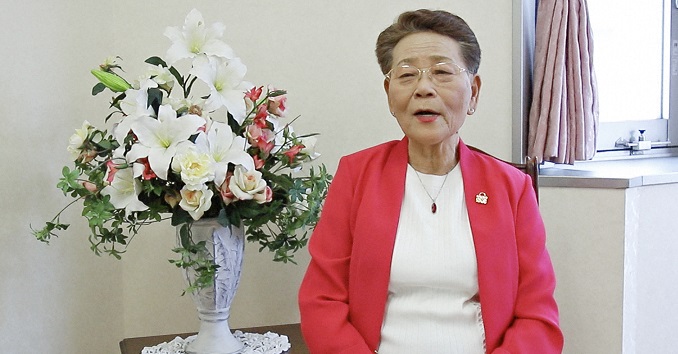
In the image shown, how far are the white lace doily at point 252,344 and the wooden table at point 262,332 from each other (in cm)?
3

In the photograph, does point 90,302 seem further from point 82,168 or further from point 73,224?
point 82,168

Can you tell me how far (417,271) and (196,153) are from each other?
513 millimetres

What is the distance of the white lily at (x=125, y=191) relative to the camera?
1512 mm

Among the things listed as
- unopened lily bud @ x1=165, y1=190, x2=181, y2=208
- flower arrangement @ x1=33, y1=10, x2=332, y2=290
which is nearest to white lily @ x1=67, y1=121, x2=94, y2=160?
flower arrangement @ x1=33, y1=10, x2=332, y2=290

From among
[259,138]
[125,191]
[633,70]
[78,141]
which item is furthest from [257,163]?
[633,70]

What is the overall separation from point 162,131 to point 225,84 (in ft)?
0.63

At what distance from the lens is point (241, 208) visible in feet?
5.18

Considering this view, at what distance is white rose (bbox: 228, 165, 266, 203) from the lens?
4.94 ft

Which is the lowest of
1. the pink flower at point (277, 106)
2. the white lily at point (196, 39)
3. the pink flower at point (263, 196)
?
the pink flower at point (263, 196)

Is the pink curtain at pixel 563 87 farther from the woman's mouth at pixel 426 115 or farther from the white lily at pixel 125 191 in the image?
the white lily at pixel 125 191

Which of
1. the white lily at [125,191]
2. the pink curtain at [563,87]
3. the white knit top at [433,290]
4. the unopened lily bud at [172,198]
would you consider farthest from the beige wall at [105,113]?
the white knit top at [433,290]

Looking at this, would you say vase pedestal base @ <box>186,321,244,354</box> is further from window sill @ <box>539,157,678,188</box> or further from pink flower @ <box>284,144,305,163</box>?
window sill @ <box>539,157,678,188</box>

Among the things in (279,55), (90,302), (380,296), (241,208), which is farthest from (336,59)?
(90,302)

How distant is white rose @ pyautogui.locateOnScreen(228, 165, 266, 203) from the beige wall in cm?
56
